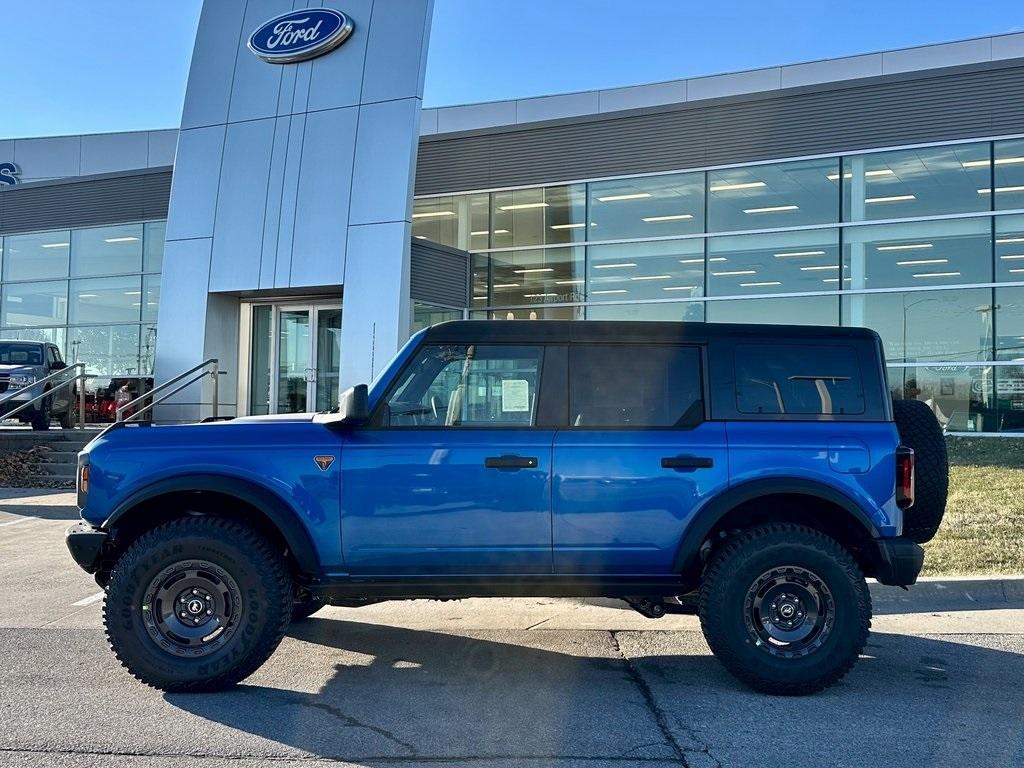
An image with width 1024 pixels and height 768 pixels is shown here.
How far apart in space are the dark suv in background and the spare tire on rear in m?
15.0

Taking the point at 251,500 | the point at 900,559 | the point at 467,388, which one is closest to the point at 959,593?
the point at 900,559

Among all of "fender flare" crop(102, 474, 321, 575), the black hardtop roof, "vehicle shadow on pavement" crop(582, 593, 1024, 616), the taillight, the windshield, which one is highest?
the windshield

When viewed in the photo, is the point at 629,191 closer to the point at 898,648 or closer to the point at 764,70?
the point at 764,70

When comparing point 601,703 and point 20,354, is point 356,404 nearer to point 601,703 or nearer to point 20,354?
point 601,703

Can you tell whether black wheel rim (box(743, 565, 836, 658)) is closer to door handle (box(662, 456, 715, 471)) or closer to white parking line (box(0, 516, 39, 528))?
door handle (box(662, 456, 715, 471))

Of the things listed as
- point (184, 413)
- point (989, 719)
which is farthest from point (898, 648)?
point (184, 413)

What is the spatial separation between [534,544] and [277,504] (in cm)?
138

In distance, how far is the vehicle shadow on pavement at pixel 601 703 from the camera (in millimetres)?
4191

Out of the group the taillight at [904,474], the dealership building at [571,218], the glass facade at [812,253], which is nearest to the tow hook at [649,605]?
the taillight at [904,474]

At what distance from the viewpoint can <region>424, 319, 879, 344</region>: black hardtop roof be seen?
17.4 feet

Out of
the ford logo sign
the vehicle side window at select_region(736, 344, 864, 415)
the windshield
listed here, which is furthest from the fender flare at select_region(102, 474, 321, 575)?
the windshield

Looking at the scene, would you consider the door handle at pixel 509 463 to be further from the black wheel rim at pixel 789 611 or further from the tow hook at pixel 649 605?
the black wheel rim at pixel 789 611

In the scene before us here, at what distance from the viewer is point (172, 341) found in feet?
58.2

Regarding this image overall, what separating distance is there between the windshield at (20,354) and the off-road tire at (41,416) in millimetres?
1003
